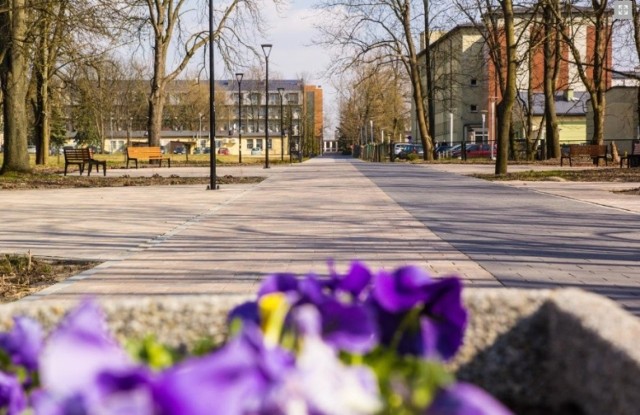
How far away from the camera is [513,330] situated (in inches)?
57.2

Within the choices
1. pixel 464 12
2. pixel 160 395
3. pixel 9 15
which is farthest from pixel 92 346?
pixel 464 12

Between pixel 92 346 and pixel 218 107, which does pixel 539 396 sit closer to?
pixel 92 346

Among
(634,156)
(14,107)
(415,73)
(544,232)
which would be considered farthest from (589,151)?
(544,232)

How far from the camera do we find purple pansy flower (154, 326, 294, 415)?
0.75 meters

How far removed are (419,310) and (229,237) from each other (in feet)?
30.6

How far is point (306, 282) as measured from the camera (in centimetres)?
121

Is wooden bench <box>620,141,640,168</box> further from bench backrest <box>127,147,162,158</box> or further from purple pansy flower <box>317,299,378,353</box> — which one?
purple pansy flower <box>317,299,378,353</box>

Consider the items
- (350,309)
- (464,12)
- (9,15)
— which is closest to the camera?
(350,309)

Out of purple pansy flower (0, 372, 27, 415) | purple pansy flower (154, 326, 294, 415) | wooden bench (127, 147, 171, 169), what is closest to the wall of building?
wooden bench (127, 147, 171, 169)

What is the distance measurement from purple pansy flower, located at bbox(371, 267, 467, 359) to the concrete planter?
230mm

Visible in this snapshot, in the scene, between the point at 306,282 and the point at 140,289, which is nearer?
the point at 306,282

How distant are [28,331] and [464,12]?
119ft

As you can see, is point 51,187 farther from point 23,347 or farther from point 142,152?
point 23,347

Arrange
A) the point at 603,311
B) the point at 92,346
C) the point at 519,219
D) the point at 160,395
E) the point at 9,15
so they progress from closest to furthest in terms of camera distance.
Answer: the point at 160,395
the point at 92,346
the point at 603,311
the point at 519,219
the point at 9,15
